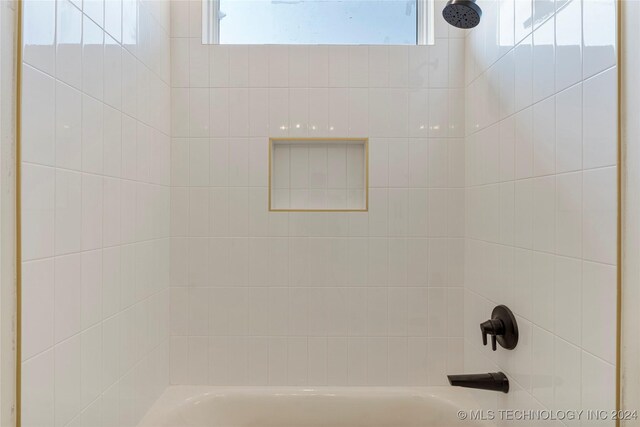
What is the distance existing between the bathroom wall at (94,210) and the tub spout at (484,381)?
1174 millimetres

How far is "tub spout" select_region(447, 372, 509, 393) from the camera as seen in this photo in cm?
134

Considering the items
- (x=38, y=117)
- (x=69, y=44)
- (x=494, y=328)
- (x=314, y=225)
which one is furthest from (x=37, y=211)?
(x=494, y=328)

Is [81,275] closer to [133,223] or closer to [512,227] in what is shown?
[133,223]

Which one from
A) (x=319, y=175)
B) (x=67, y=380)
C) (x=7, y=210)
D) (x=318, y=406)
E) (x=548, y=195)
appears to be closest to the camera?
(x=7, y=210)

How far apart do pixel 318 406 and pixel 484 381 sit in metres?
0.71

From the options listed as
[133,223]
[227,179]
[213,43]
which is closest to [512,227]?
[227,179]

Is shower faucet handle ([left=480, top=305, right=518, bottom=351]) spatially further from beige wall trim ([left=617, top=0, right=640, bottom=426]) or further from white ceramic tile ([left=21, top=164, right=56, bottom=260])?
white ceramic tile ([left=21, top=164, right=56, bottom=260])

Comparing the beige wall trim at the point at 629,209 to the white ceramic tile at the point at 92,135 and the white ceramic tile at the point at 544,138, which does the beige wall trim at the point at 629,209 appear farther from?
the white ceramic tile at the point at 92,135

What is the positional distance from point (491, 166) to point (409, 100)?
48cm

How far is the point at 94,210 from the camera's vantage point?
3.60 feet

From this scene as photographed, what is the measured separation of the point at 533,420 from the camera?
45.6 inches

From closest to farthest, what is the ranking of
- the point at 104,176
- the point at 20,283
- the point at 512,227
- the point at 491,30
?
the point at 20,283, the point at 104,176, the point at 512,227, the point at 491,30

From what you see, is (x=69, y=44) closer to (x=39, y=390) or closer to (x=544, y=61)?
(x=39, y=390)

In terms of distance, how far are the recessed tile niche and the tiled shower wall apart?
0.26 feet
